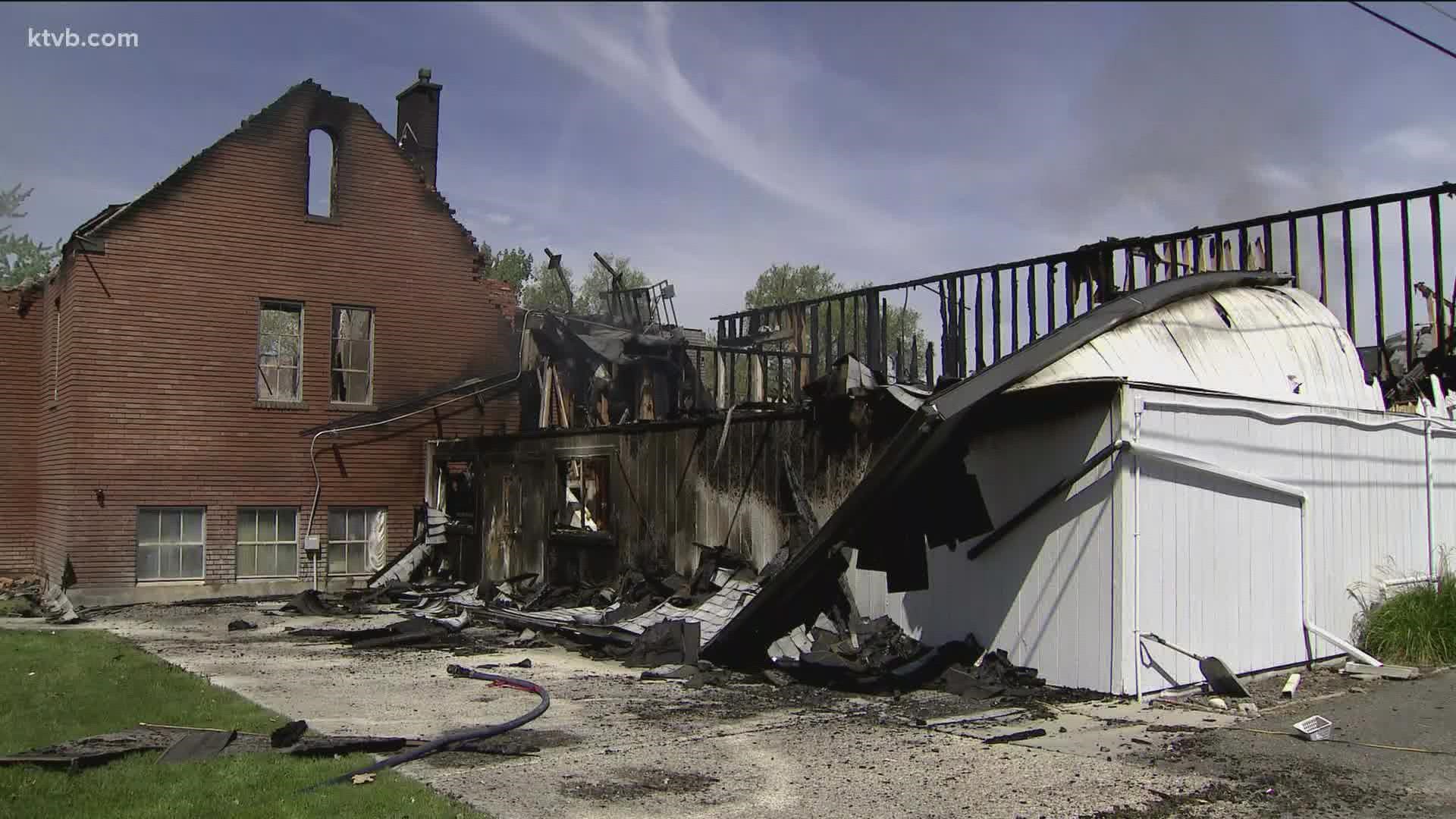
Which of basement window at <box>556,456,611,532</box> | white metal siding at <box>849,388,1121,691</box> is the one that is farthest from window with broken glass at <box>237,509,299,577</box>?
white metal siding at <box>849,388,1121,691</box>

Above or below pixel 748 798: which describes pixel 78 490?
above

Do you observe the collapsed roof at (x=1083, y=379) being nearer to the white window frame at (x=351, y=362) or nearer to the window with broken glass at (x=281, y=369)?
the white window frame at (x=351, y=362)

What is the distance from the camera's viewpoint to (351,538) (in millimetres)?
18656

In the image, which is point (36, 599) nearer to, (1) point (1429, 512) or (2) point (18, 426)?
(2) point (18, 426)

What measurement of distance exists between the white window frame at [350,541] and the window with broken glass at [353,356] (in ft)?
6.02

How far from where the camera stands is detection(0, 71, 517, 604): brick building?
55.1 feet

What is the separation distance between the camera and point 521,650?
12.0 metres

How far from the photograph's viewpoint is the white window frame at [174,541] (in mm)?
16938

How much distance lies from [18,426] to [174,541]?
4.40 meters

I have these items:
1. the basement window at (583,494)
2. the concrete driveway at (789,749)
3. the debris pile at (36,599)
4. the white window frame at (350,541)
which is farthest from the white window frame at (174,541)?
the concrete driveway at (789,749)

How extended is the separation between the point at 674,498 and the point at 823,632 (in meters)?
3.34

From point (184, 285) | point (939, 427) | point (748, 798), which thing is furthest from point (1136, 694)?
point (184, 285)

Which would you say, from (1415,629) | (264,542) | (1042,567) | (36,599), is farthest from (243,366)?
(1415,629)

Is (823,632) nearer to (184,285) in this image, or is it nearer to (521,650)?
(521,650)
